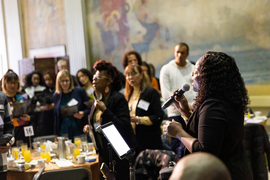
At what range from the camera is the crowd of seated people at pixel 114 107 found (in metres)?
1.76

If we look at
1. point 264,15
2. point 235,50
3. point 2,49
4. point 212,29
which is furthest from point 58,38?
point 264,15

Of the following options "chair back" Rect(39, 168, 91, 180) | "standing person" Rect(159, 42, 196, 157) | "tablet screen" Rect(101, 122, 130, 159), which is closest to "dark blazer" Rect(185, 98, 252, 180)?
"tablet screen" Rect(101, 122, 130, 159)

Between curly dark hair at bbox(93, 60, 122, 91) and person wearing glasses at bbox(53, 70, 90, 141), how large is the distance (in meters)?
1.69

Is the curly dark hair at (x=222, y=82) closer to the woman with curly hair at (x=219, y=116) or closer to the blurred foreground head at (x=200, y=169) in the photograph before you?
the woman with curly hair at (x=219, y=116)

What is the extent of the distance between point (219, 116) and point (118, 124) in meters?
1.23

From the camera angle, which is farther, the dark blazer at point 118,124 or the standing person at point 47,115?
the standing person at point 47,115

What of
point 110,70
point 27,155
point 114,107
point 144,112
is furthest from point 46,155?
point 144,112

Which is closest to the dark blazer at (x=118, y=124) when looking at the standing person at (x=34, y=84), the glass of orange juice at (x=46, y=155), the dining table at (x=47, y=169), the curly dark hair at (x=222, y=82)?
the dining table at (x=47, y=169)

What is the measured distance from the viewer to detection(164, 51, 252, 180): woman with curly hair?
1.59 metres

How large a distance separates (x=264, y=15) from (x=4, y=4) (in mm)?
7663

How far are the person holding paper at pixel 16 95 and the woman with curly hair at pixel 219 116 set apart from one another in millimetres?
3243

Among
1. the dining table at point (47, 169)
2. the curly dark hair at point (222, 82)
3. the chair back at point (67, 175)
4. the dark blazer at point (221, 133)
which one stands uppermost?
the curly dark hair at point (222, 82)

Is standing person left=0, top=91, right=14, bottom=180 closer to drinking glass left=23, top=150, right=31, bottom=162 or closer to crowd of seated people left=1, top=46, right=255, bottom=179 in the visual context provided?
drinking glass left=23, top=150, right=31, bottom=162

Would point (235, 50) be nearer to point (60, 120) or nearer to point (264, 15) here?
point (264, 15)
